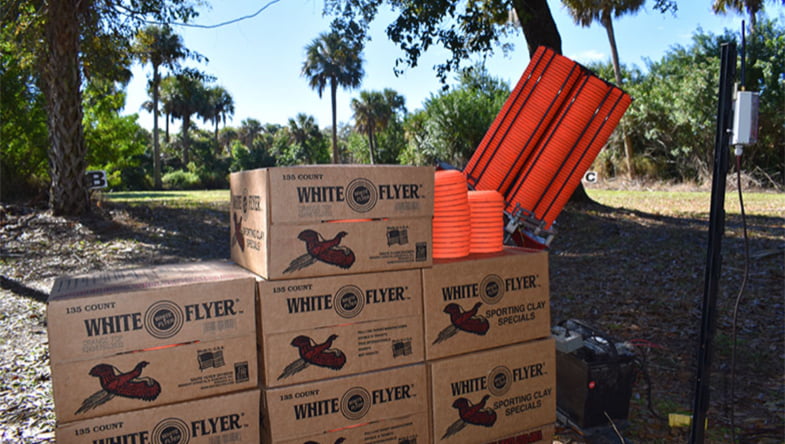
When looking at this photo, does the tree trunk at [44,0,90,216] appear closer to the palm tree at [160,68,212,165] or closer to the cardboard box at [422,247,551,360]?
the cardboard box at [422,247,551,360]

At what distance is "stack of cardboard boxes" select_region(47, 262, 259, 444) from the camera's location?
6.79ft

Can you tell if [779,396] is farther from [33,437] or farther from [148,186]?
[148,186]

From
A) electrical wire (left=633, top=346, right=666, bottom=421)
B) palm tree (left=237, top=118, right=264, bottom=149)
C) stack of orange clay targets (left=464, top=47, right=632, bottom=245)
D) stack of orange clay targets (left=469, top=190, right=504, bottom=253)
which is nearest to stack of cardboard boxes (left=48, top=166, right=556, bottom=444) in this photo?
stack of orange clay targets (left=469, top=190, right=504, bottom=253)

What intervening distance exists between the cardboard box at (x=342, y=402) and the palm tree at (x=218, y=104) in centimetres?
5118

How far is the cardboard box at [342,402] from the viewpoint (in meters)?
2.37

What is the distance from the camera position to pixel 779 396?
3498 mm

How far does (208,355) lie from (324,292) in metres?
0.57

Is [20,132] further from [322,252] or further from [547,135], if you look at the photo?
[322,252]

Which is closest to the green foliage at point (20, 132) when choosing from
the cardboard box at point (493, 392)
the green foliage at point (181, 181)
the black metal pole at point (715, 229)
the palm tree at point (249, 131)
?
the cardboard box at point (493, 392)

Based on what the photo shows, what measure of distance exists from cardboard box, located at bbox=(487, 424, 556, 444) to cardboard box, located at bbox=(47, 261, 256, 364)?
4.92 ft

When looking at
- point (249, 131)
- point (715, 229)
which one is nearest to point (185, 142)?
point (249, 131)

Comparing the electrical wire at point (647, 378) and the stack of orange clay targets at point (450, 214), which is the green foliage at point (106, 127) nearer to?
the stack of orange clay targets at point (450, 214)

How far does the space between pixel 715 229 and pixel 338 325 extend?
1.81 m

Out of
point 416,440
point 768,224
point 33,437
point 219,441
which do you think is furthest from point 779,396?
point 768,224
